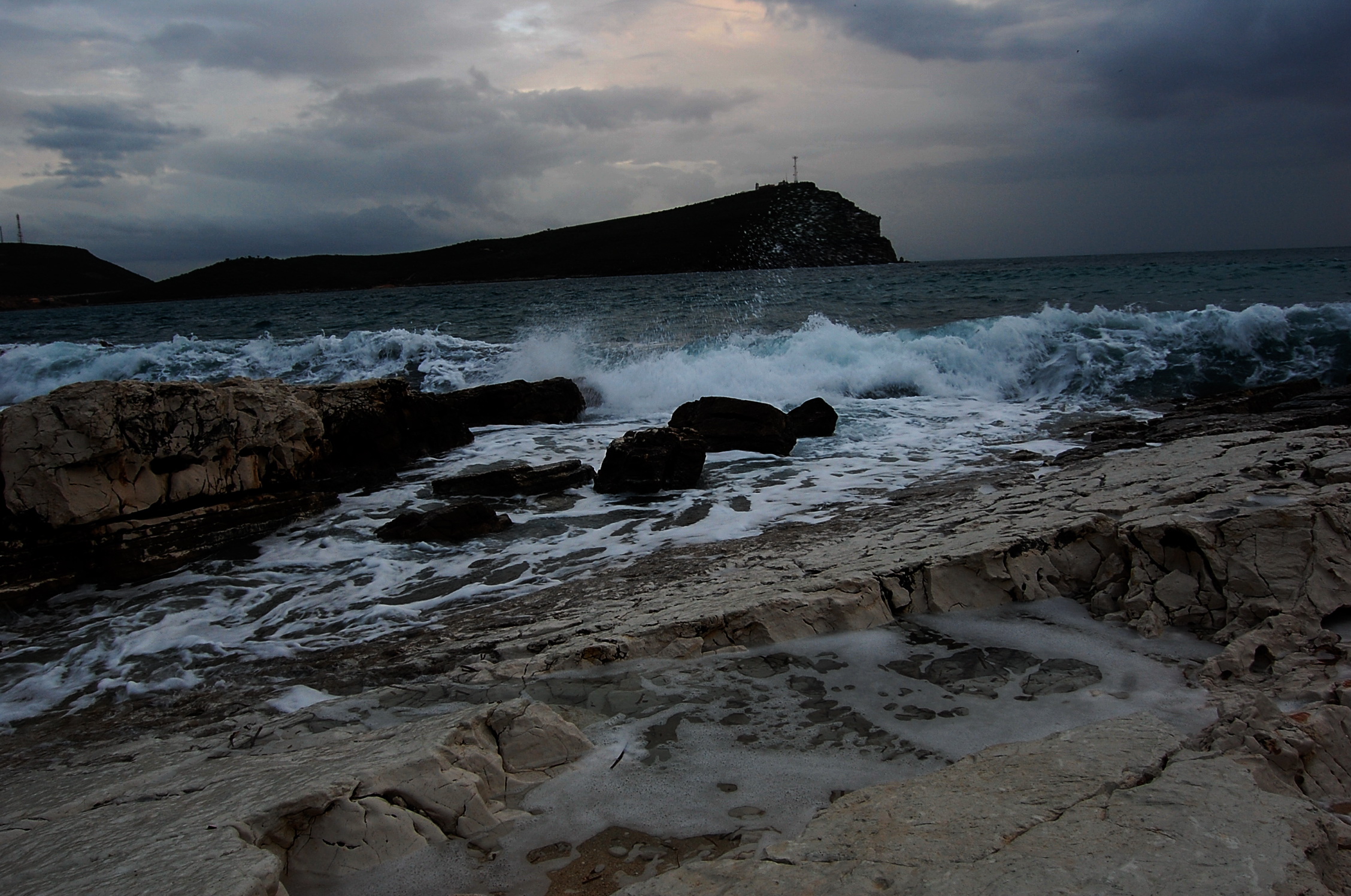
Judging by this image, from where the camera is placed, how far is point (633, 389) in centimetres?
1293

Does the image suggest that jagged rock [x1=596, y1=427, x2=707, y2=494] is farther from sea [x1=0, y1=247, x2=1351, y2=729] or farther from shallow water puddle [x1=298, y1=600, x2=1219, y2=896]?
shallow water puddle [x1=298, y1=600, x2=1219, y2=896]

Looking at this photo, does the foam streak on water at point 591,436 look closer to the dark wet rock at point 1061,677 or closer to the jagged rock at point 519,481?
the jagged rock at point 519,481

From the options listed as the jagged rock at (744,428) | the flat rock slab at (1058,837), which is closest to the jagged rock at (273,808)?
the flat rock slab at (1058,837)

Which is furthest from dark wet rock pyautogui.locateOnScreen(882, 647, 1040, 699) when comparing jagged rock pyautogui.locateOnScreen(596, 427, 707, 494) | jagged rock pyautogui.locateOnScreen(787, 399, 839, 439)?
jagged rock pyautogui.locateOnScreen(787, 399, 839, 439)

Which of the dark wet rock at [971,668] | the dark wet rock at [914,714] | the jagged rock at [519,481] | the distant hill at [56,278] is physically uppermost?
the distant hill at [56,278]

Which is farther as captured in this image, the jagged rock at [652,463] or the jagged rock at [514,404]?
the jagged rock at [514,404]

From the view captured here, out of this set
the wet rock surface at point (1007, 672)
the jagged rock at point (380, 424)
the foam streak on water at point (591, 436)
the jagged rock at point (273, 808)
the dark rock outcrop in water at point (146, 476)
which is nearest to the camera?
the wet rock surface at point (1007, 672)

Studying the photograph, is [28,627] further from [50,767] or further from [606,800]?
[606,800]

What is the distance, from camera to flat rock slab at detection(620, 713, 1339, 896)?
166 cm

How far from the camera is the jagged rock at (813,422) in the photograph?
9258 millimetres

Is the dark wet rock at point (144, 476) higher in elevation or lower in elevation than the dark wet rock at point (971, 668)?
higher

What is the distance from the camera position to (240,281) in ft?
219

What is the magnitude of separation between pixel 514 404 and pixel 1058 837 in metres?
9.68

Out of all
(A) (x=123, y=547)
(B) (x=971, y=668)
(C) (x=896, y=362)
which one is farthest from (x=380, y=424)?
(C) (x=896, y=362)
